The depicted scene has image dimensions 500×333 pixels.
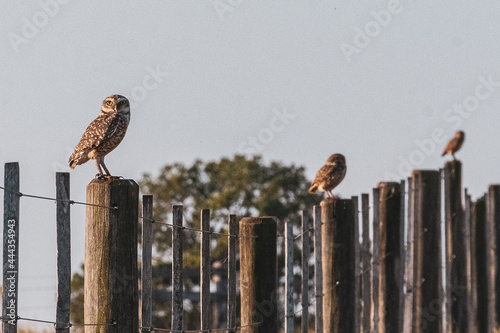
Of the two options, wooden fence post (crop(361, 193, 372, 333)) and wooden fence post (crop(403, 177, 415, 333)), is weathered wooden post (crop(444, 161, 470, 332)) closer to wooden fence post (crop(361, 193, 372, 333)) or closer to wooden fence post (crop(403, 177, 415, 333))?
wooden fence post (crop(403, 177, 415, 333))

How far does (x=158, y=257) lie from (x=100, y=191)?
23311 mm

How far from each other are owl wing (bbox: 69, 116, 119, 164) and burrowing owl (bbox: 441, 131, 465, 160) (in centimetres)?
1101

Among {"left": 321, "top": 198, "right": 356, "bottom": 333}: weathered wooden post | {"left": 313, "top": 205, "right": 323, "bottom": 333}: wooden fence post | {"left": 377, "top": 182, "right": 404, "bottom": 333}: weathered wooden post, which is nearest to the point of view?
{"left": 313, "top": 205, "right": 323, "bottom": 333}: wooden fence post

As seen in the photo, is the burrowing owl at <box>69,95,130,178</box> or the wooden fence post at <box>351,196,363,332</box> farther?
the wooden fence post at <box>351,196,363,332</box>

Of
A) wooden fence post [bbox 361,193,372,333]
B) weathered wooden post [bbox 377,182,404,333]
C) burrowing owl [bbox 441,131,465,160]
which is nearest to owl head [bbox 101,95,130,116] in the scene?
wooden fence post [bbox 361,193,372,333]

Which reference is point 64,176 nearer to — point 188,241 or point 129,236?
point 129,236

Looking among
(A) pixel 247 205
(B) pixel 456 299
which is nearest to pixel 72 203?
(B) pixel 456 299

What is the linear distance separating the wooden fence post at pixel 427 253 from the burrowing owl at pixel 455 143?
6.82 m

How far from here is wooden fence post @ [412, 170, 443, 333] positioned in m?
9.66

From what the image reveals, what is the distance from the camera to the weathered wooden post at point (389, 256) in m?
8.74

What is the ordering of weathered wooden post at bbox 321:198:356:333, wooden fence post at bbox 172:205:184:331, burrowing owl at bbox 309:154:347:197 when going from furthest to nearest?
burrowing owl at bbox 309:154:347:197 → weathered wooden post at bbox 321:198:356:333 → wooden fence post at bbox 172:205:184:331

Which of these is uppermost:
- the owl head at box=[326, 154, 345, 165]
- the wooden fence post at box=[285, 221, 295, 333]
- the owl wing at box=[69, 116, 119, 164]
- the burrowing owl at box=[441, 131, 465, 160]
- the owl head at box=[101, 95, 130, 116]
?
the burrowing owl at box=[441, 131, 465, 160]

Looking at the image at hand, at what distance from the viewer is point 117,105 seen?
21.4ft

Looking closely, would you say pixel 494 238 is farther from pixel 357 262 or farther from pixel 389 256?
pixel 357 262
